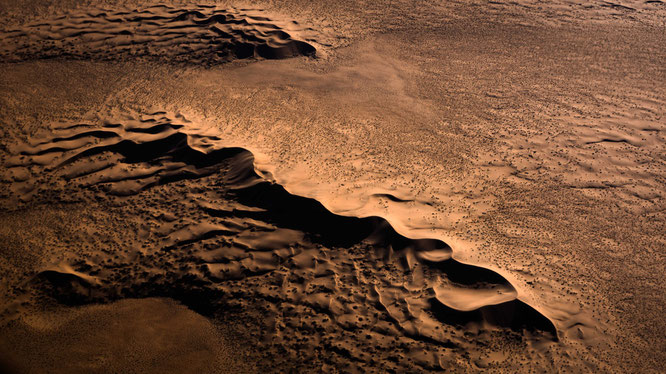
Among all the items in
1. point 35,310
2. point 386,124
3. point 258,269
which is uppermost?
point 386,124

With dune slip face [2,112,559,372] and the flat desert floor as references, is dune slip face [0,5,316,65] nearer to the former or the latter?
the flat desert floor

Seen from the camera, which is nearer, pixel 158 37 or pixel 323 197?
pixel 323 197

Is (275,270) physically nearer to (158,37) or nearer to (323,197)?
(323,197)

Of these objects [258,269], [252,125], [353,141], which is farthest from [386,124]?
[258,269]

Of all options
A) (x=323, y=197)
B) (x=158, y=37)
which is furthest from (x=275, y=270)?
(x=158, y=37)

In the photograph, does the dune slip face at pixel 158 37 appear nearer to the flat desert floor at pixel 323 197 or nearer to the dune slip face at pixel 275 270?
the flat desert floor at pixel 323 197

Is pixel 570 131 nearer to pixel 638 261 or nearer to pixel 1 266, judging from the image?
pixel 638 261

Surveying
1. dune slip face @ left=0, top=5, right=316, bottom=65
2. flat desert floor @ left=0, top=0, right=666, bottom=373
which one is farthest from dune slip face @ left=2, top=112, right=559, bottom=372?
dune slip face @ left=0, top=5, right=316, bottom=65
